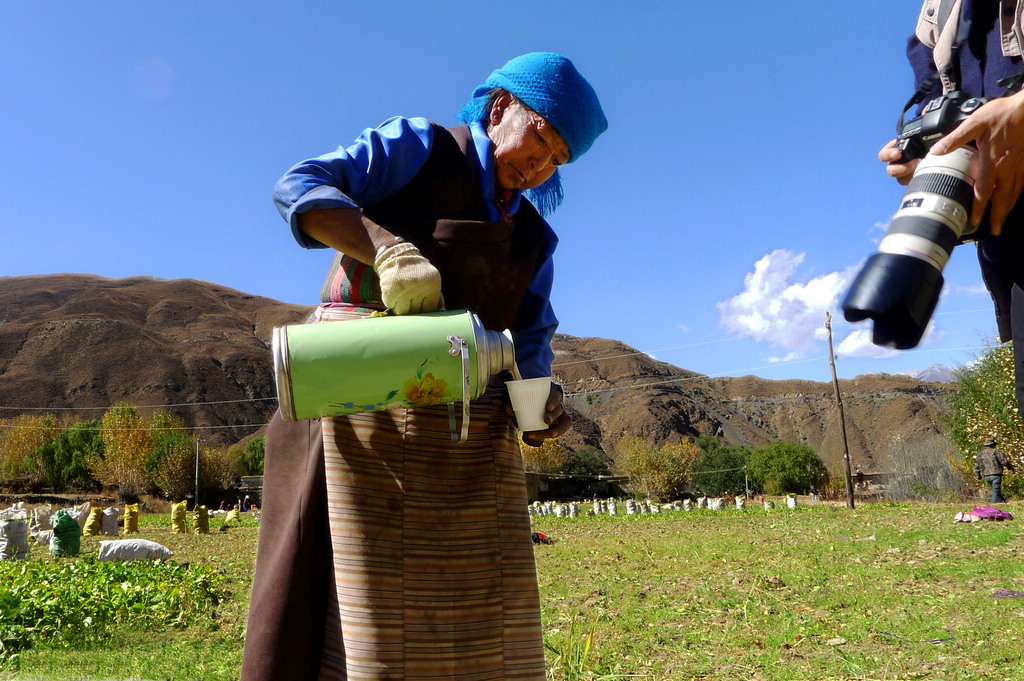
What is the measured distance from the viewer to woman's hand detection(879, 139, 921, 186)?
1241 mm

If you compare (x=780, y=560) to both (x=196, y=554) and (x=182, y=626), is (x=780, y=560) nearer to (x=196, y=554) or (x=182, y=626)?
(x=182, y=626)

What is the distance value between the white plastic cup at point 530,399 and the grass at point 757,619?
7.03ft

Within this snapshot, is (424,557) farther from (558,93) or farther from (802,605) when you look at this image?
(802,605)

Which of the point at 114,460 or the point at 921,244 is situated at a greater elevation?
the point at 114,460

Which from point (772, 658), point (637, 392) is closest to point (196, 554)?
point (772, 658)

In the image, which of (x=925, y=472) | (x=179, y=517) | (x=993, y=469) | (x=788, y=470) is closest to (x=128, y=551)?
(x=179, y=517)

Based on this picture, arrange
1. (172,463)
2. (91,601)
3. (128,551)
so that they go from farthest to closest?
(172,463) → (128,551) → (91,601)

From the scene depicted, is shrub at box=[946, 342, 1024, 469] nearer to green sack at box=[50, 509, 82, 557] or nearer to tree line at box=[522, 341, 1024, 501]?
tree line at box=[522, 341, 1024, 501]

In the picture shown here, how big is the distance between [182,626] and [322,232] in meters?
5.17

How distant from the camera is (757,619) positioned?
4.94 metres

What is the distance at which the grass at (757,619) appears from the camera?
386 cm

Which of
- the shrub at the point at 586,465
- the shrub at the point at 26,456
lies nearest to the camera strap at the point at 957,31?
the shrub at the point at 586,465

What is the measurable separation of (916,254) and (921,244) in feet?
0.09

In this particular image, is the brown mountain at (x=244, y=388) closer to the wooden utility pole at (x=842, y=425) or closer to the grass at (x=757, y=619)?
the wooden utility pole at (x=842, y=425)
